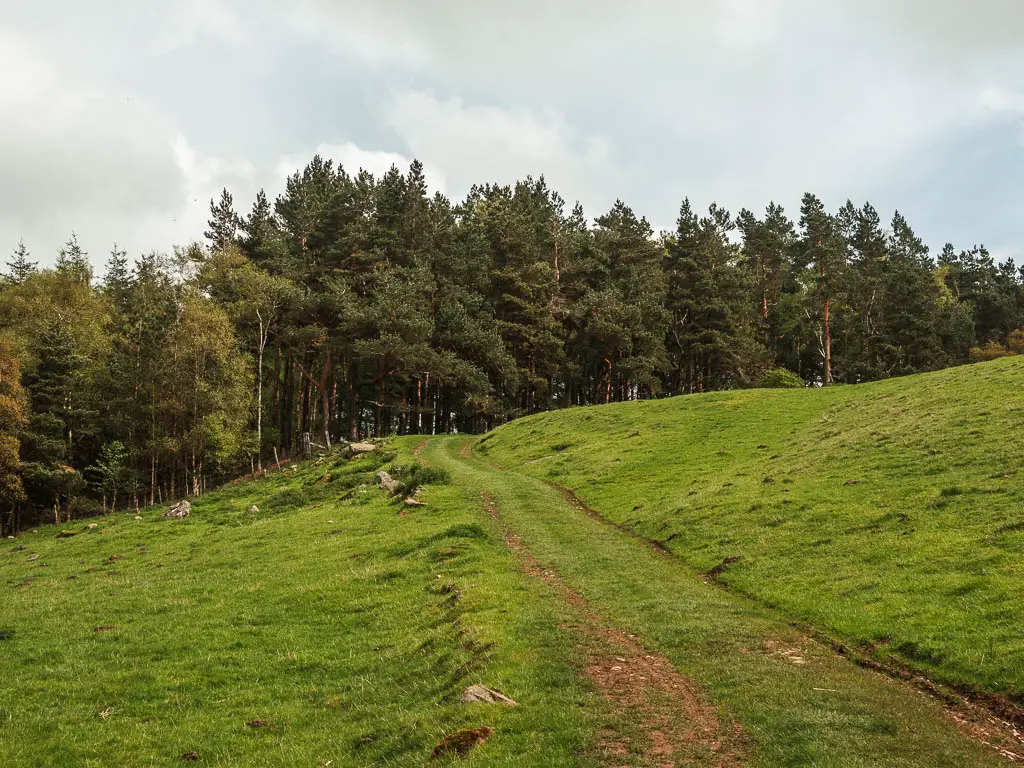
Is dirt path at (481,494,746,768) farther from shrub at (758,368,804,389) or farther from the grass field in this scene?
shrub at (758,368,804,389)

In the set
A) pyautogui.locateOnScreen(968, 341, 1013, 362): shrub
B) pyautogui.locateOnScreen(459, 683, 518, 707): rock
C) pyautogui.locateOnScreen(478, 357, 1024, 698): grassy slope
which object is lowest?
pyautogui.locateOnScreen(459, 683, 518, 707): rock

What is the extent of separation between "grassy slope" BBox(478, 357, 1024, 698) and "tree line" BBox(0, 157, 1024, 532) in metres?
32.4

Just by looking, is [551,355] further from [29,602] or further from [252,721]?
[252,721]

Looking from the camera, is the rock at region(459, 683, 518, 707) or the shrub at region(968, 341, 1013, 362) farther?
the shrub at region(968, 341, 1013, 362)

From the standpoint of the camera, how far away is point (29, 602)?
22531 millimetres

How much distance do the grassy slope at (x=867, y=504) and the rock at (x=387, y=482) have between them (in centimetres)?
1172

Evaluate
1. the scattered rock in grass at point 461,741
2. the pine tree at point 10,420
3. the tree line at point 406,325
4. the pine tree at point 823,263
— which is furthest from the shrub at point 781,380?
the pine tree at point 10,420

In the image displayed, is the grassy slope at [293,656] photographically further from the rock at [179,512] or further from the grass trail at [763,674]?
the rock at [179,512]

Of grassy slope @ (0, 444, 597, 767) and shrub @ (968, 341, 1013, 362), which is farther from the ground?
shrub @ (968, 341, 1013, 362)

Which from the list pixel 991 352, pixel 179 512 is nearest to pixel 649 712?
pixel 179 512

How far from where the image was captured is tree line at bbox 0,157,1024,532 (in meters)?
61.0

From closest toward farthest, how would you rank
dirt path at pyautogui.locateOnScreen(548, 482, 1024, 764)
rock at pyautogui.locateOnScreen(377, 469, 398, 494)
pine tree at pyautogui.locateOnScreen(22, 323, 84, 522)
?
dirt path at pyautogui.locateOnScreen(548, 482, 1024, 764)
rock at pyautogui.locateOnScreen(377, 469, 398, 494)
pine tree at pyautogui.locateOnScreen(22, 323, 84, 522)

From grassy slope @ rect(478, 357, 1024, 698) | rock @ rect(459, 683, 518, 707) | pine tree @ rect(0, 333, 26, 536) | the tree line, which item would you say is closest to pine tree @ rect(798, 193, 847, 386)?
the tree line

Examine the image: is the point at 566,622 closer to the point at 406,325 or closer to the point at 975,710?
the point at 975,710
